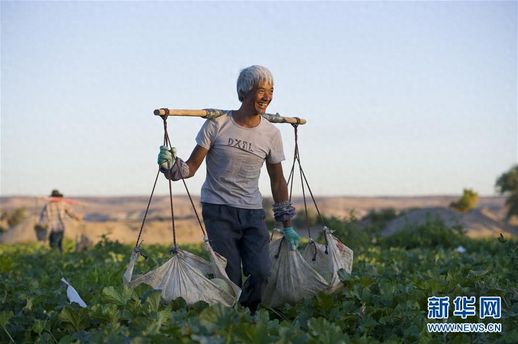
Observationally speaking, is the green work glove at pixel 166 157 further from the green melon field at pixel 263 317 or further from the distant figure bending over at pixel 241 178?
the green melon field at pixel 263 317

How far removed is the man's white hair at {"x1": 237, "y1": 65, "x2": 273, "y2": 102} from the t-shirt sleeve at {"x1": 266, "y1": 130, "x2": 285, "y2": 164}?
1.19ft

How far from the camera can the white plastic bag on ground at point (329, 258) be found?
5027 mm

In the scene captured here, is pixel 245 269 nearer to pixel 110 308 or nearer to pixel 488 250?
pixel 110 308

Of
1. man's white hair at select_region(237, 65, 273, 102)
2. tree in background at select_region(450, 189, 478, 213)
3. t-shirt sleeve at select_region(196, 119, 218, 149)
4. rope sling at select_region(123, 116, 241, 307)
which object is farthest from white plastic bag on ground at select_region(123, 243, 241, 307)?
tree in background at select_region(450, 189, 478, 213)

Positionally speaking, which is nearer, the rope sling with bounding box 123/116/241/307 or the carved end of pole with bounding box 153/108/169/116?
the rope sling with bounding box 123/116/241/307

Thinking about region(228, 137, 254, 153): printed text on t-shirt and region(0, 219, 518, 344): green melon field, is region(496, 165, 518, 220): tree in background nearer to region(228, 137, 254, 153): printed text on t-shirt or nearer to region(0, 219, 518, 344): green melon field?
region(0, 219, 518, 344): green melon field

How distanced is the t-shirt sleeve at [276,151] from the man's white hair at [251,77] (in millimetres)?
364

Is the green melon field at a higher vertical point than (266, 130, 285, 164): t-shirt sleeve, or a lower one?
lower

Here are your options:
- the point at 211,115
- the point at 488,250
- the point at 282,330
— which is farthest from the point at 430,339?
the point at 488,250

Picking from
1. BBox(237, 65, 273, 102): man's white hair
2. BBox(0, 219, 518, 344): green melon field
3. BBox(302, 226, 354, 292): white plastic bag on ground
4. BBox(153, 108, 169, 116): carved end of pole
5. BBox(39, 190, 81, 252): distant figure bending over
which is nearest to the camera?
BBox(0, 219, 518, 344): green melon field

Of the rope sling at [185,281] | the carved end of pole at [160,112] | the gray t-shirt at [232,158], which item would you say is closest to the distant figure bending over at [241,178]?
the gray t-shirt at [232,158]

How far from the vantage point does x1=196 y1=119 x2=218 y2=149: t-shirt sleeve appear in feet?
15.9

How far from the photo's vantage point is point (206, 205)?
195 inches

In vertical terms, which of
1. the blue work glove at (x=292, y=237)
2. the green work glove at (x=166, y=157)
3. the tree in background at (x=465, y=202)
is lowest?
the tree in background at (x=465, y=202)
